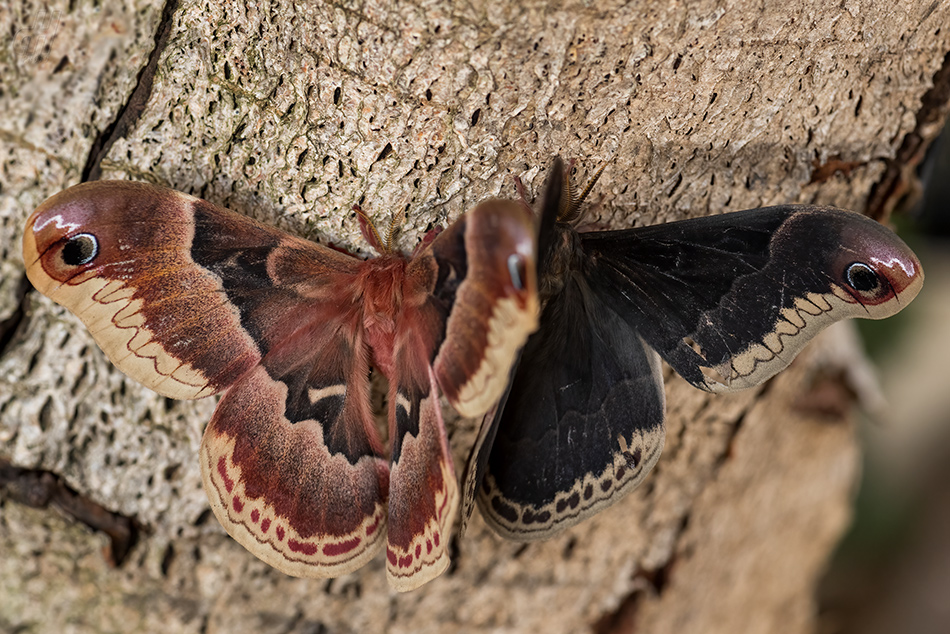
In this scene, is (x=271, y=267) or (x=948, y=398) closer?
(x=271, y=267)

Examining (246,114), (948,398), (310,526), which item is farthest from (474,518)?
(948,398)

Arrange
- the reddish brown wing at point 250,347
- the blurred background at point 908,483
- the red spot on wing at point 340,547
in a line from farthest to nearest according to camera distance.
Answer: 1. the blurred background at point 908,483
2. the red spot on wing at point 340,547
3. the reddish brown wing at point 250,347

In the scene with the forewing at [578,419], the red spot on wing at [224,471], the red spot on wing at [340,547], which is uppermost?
the forewing at [578,419]

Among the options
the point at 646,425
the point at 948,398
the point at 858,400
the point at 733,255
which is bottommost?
the point at 948,398

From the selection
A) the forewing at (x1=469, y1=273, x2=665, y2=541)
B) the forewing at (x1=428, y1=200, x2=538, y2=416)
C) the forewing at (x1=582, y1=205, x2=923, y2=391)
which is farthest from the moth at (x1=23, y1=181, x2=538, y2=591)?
the forewing at (x1=582, y1=205, x2=923, y2=391)

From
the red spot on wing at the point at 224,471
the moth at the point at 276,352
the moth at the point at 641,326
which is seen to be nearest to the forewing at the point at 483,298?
the moth at the point at 276,352

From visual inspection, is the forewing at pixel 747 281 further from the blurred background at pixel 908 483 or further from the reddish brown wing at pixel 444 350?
the blurred background at pixel 908 483

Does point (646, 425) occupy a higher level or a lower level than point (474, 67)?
lower

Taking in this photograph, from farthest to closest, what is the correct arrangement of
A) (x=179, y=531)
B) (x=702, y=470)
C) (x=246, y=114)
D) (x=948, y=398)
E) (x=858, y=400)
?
1. (x=948, y=398)
2. (x=858, y=400)
3. (x=702, y=470)
4. (x=179, y=531)
5. (x=246, y=114)

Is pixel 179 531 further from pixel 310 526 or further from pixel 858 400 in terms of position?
pixel 858 400
